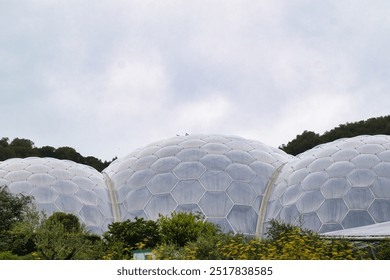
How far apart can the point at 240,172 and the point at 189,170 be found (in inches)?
79.6

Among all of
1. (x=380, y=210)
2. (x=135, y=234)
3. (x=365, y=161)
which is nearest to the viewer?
(x=135, y=234)

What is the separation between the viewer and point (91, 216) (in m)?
22.9

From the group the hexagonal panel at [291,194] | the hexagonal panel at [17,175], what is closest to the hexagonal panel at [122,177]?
the hexagonal panel at [17,175]

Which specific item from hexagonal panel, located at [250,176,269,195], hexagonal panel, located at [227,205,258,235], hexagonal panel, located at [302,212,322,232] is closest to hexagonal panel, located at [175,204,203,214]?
hexagonal panel, located at [227,205,258,235]

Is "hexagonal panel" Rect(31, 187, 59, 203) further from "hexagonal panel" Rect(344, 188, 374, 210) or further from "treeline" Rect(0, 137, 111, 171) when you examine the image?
"treeline" Rect(0, 137, 111, 171)

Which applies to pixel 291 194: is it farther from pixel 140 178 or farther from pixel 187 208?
pixel 140 178

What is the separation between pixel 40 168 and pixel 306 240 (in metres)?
15.0

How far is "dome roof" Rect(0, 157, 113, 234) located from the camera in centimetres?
2277

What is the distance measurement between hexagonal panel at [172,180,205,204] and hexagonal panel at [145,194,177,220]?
0.89 ft

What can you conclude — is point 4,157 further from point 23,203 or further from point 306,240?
point 306,240

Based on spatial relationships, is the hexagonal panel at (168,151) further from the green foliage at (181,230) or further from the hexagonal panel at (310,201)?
the green foliage at (181,230)

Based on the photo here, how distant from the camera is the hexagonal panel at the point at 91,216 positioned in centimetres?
2262

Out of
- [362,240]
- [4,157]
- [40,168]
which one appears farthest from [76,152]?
[362,240]

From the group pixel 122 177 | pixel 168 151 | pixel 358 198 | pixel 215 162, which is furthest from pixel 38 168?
pixel 358 198
